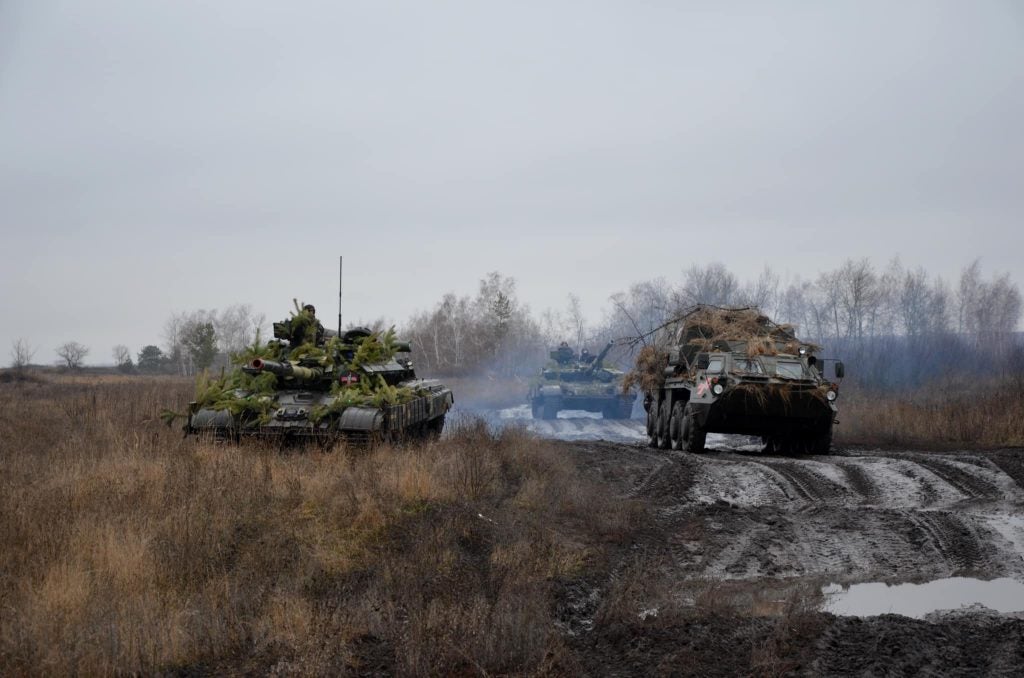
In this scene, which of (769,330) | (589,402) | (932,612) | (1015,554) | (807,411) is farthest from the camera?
(589,402)

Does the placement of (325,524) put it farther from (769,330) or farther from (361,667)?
(769,330)

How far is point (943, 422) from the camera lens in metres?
20.6

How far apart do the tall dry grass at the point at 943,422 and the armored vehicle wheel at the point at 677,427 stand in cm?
425

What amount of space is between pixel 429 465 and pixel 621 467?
5.02 metres

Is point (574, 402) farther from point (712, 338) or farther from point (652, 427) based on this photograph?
point (712, 338)

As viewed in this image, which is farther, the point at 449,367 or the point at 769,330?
the point at 449,367

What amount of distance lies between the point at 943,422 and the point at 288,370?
13641 mm

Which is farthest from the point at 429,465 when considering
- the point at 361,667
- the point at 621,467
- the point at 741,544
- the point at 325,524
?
the point at 361,667

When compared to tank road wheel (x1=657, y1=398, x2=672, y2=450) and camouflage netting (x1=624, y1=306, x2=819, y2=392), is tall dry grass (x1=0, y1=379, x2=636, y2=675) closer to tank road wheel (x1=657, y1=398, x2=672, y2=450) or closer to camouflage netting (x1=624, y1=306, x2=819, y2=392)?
camouflage netting (x1=624, y1=306, x2=819, y2=392)

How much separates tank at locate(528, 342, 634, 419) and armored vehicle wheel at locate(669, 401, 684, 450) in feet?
45.3

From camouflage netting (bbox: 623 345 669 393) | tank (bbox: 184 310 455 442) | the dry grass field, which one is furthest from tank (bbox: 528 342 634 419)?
the dry grass field

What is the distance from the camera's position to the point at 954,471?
539 inches

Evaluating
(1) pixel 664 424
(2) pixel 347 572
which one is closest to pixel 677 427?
(1) pixel 664 424

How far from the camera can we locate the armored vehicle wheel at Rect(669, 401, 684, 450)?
19.2 metres
